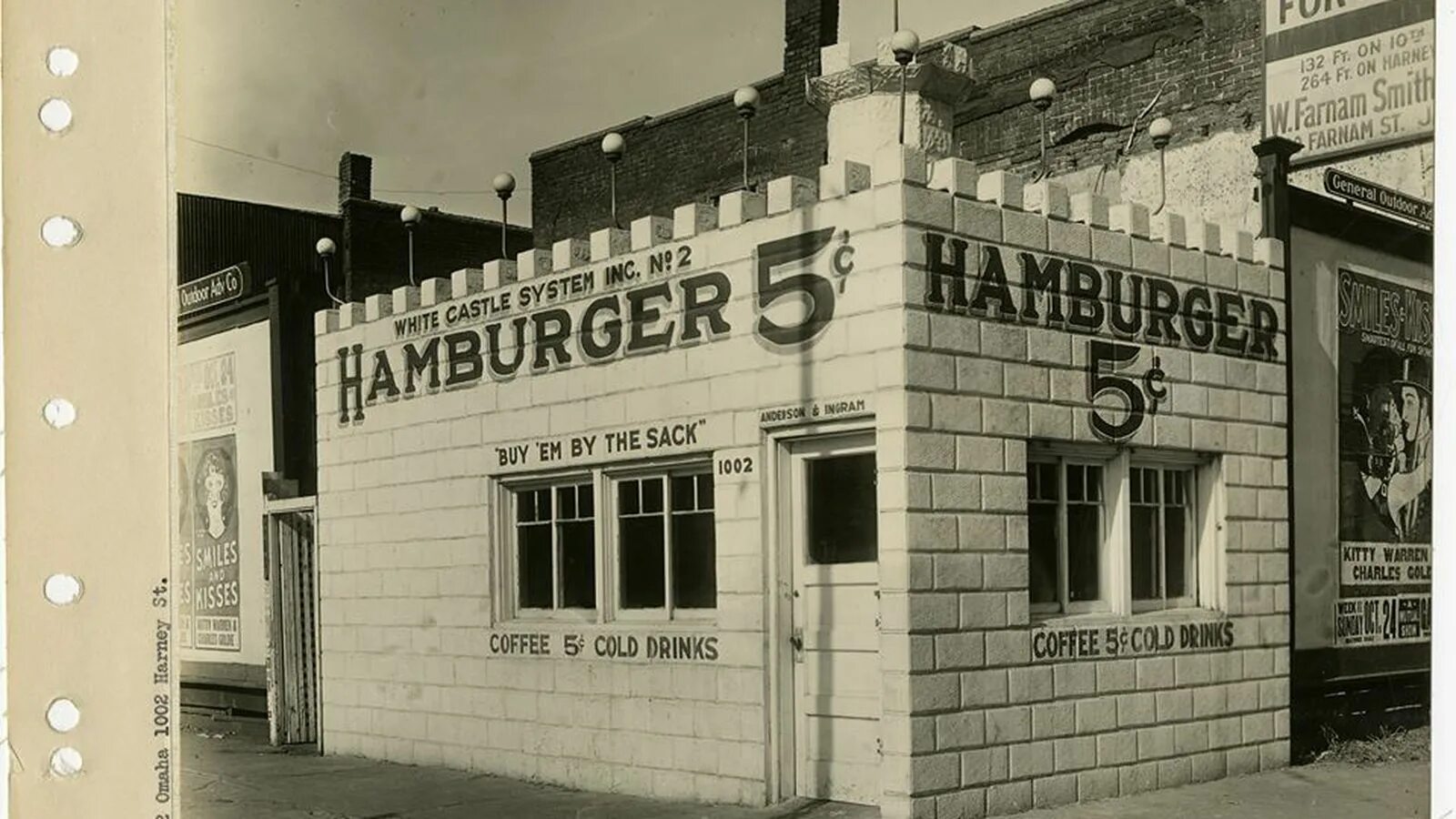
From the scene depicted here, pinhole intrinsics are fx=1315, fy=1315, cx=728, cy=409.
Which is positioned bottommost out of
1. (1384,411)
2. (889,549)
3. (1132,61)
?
(889,549)

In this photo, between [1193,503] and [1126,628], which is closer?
[1193,503]

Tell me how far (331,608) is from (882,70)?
134 cm

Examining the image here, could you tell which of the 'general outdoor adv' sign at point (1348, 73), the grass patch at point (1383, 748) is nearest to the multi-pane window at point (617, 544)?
the grass patch at point (1383, 748)

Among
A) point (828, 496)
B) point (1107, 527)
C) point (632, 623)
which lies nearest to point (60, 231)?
point (632, 623)

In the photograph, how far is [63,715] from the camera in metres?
1.69

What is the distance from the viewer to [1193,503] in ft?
8.83

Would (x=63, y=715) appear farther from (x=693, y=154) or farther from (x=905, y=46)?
(x=905, y=46)

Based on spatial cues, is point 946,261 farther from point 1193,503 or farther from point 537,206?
point 537,206

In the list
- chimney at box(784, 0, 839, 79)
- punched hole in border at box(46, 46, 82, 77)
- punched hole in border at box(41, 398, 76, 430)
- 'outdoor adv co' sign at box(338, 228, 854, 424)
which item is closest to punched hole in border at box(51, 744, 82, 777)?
punched hole in border at box(41, 398, 76, 430)

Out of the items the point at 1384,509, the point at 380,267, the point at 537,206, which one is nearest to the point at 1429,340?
the point at 1384,509

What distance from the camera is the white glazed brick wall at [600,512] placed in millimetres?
2338

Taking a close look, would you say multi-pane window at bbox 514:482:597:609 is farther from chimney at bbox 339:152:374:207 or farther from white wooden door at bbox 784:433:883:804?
chimney at bbox 339:152:374:207

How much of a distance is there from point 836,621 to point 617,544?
0.51 metres

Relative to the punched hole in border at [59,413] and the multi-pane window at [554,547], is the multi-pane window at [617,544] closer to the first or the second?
the multi-pane window at [554,547]
